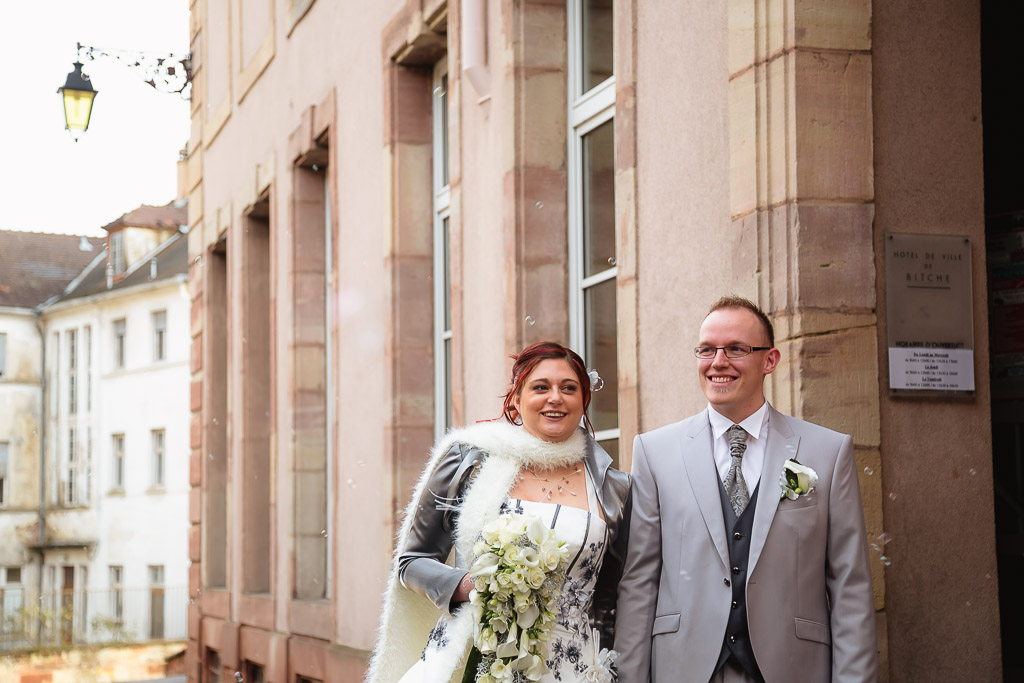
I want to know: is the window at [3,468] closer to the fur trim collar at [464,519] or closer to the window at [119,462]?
the window at [119,462]

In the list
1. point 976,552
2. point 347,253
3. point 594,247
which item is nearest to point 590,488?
point 976,552

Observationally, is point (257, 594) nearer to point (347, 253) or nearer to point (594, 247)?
point (347, 253)

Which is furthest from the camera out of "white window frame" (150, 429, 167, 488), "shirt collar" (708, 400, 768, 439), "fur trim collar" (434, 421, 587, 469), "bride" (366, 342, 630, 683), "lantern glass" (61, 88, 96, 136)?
"white window frame" (150, 429, 167, 488)

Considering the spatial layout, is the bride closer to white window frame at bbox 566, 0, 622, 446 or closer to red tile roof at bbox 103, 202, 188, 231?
white window frame at bbox 566, 0, 622, 446

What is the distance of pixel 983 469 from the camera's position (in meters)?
5.00

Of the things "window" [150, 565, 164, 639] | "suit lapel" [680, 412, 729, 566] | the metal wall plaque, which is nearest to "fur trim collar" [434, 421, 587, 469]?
"suit lapel" [680, 412, 729, 566]

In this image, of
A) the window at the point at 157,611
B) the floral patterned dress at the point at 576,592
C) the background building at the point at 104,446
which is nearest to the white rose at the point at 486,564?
the floral patterned dress at the point at 576,592

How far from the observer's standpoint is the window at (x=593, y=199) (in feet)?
22.9

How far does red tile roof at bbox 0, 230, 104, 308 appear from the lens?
1781 inches

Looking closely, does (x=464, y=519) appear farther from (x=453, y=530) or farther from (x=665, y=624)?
(x=665, y=624)

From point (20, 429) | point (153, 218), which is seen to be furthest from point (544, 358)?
point (20, 429)

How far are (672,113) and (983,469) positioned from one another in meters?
1.88

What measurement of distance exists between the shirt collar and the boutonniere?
0.20 m

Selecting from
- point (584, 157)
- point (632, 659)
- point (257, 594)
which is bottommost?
point (257, 594)
